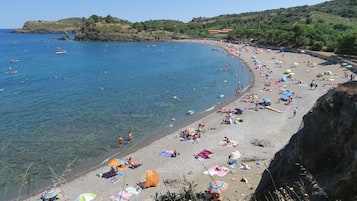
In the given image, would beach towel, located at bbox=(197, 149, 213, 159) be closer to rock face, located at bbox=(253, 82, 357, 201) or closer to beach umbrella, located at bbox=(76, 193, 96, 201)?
beach umbrella, located at bbox=(76, 193, 96, 201)

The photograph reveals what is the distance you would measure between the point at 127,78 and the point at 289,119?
35319 mm

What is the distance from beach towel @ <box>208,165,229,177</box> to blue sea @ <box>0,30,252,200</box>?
832 cm

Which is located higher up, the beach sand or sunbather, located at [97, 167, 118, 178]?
the beach sand

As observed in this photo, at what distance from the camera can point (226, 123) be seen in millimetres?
30406

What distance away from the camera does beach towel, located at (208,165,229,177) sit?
1980cm

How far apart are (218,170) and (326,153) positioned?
41.1ft

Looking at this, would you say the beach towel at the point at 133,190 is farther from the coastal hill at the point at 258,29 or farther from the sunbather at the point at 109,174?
the coastal hill at the point at 258,29

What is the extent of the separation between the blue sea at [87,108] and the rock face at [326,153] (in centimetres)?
589

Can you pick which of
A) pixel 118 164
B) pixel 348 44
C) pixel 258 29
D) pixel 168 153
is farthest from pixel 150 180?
pixel 258 29

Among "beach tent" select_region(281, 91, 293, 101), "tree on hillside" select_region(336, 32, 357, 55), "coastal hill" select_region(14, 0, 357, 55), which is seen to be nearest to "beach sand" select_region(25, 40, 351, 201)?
"beach tent" select_region(281, 91, 293, 101)

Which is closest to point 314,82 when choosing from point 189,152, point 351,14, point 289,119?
point 289,119

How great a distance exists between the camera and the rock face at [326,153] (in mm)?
6602

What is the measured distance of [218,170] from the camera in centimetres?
2009

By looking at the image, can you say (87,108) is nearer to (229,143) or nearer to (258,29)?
(229,143)
